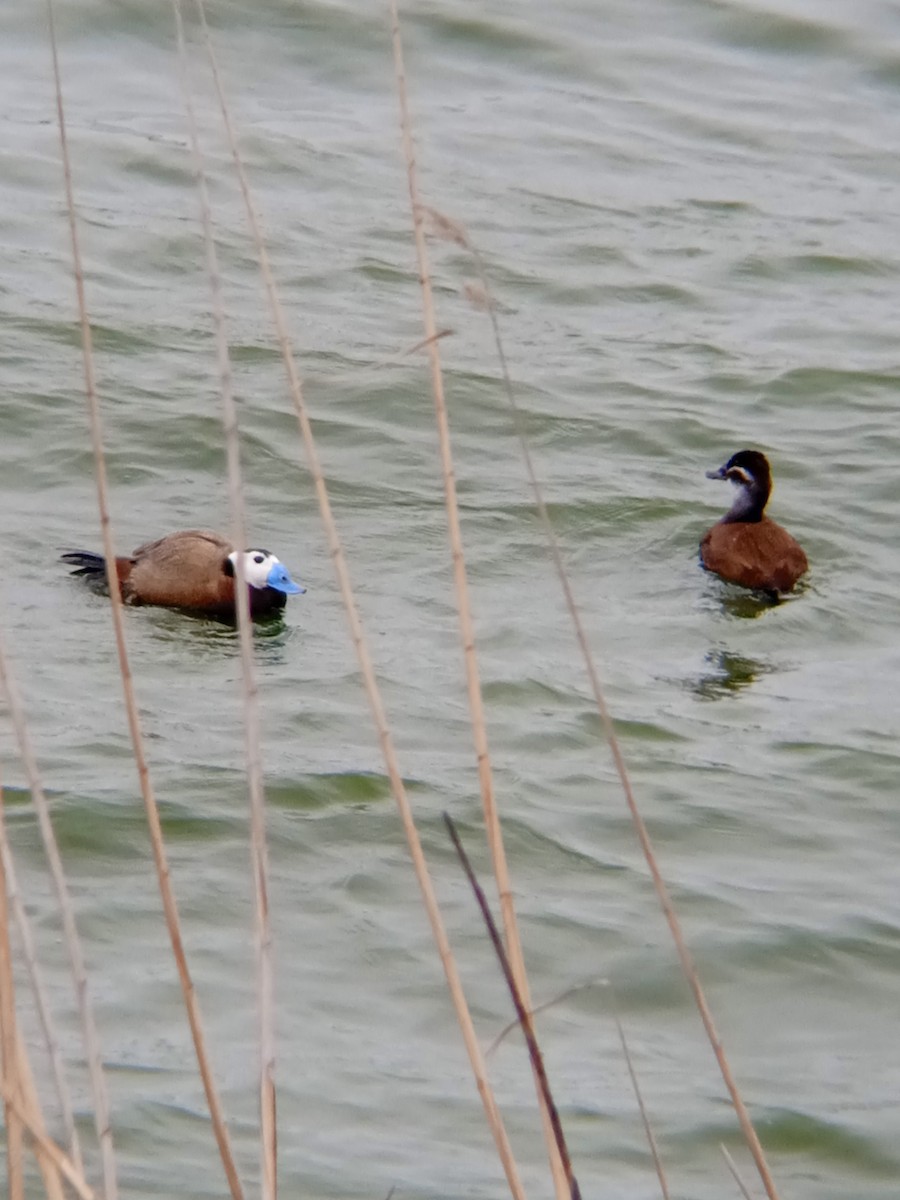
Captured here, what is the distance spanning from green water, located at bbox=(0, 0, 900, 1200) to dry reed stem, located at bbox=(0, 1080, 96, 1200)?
3.24 ft

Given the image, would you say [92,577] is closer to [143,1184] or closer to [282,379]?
[282,379]

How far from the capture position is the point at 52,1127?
4277 millimetres

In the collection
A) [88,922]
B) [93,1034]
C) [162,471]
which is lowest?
[162,471]

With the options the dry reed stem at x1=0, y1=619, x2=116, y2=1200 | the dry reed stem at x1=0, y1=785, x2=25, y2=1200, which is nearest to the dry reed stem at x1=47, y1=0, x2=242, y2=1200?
the dry reed stem at x1=0, y1=619, x2=116, y2=1200

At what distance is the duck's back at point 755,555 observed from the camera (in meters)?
9.09

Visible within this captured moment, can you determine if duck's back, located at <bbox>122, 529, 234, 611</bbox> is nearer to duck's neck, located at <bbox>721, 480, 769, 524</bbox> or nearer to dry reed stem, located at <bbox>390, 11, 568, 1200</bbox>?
duck's neck, located at <bbox>721, 480, 769, 524</bbox>

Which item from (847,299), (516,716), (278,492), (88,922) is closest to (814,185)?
(847,299)

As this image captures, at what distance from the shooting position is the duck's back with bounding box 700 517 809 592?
9.09 m

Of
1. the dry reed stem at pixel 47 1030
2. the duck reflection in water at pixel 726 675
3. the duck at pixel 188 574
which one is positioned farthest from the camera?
the duck at pixel 188 574

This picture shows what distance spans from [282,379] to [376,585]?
8.95ft

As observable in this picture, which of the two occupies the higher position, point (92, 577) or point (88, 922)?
point (88, 922)

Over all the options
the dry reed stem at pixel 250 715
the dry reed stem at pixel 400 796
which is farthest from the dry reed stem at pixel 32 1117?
the dry reed stem at pixel 400 796

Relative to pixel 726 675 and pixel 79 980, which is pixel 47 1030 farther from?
pixel 726 675

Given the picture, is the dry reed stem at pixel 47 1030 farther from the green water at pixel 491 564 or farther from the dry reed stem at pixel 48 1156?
the green water at pixel 491 564
